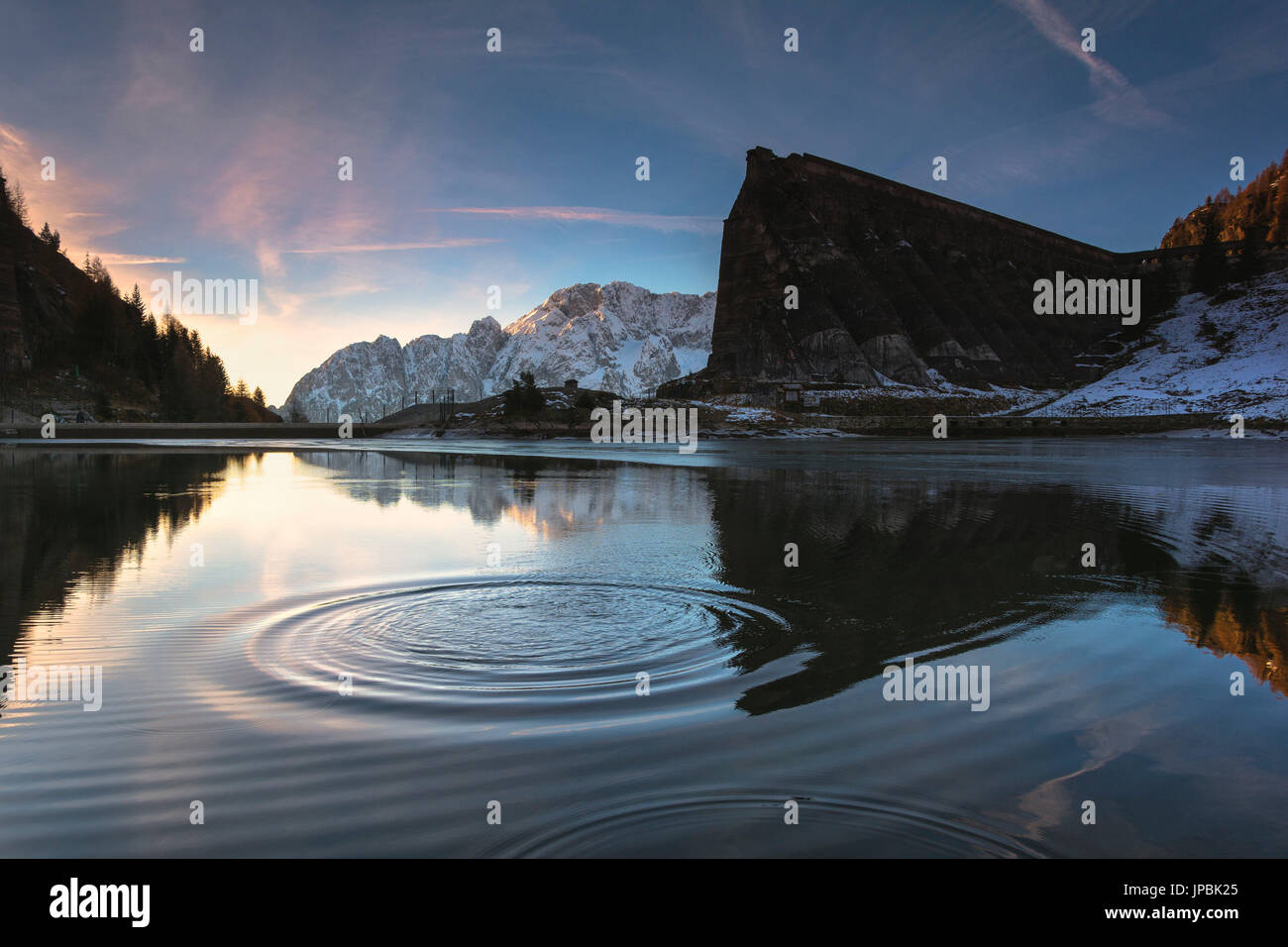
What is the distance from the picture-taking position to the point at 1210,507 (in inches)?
917

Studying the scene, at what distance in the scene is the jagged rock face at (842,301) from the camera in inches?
6358

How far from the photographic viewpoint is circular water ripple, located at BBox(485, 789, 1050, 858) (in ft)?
14.8

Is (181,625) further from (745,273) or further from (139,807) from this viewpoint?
(745,273)

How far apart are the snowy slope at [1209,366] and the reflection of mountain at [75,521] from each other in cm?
13422

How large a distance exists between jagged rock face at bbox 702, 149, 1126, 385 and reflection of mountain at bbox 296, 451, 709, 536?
121417mm

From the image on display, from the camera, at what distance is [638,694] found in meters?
7.20

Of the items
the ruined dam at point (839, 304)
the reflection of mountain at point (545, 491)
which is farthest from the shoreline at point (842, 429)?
the reflection of mountain at point (545, 491)
